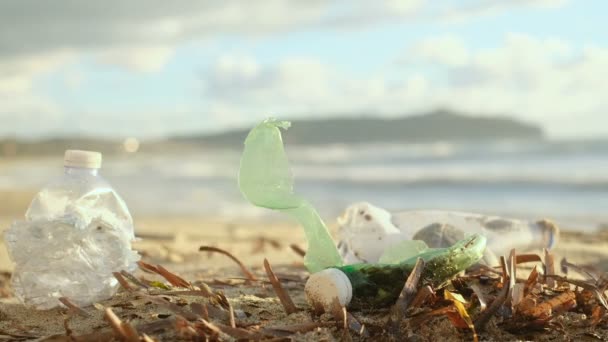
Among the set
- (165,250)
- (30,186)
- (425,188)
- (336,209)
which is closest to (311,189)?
(425,188)

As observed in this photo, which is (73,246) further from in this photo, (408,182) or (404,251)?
(408,182)

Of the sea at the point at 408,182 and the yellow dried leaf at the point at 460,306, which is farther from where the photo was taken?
the sea at the point at 408,182

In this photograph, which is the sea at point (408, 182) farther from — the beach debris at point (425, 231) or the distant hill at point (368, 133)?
the distant hill at point (368, 133)

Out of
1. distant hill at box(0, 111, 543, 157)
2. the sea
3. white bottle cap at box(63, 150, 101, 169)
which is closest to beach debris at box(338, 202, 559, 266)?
white bottle cap at box(63, 150, 101, 169)

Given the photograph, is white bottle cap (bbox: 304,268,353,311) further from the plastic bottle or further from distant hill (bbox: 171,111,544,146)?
distant hill (bbox: 171,111,544,146)

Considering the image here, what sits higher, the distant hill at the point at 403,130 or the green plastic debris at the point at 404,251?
the distant hill at the point at 403,130

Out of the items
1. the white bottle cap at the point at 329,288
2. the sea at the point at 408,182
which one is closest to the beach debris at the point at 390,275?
the white bottle cap at the point at 329,288
